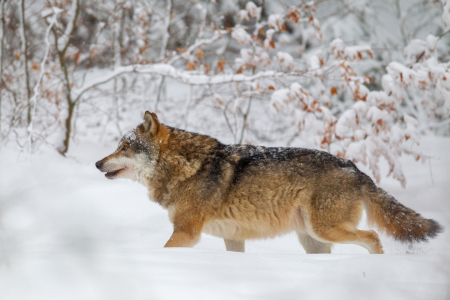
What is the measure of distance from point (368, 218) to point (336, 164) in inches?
25.3

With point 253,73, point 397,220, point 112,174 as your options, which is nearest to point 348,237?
point 397,220

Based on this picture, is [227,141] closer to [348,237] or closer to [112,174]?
[112,174]

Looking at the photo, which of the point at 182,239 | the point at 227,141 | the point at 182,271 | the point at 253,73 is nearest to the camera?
the point at 182,271

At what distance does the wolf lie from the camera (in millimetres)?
3723

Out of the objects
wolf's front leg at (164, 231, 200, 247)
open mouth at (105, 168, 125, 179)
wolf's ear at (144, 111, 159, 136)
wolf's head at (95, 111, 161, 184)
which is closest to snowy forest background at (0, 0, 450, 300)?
wolf's front leg at (164, 231, 200, 247)

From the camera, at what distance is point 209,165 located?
4.01 meters

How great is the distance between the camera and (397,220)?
146 inches

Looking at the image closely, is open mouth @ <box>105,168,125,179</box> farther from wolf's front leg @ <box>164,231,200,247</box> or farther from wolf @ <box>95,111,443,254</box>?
wolf's front leg @ <box>164,231,200,247</box>

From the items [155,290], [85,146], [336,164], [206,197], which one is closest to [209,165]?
[206,197]

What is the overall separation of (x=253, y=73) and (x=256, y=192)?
5.03 m

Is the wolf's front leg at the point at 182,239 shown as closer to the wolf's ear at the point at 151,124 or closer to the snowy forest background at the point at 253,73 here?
the wolf's ear at the point at 151,124

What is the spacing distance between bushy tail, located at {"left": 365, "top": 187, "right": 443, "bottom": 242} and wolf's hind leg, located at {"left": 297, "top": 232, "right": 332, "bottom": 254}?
603 mm

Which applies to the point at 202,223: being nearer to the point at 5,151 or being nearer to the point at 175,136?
the point at 175,136

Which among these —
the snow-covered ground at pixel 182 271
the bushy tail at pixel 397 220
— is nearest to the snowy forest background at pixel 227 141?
the snow-covered ground at pixel 182 271
